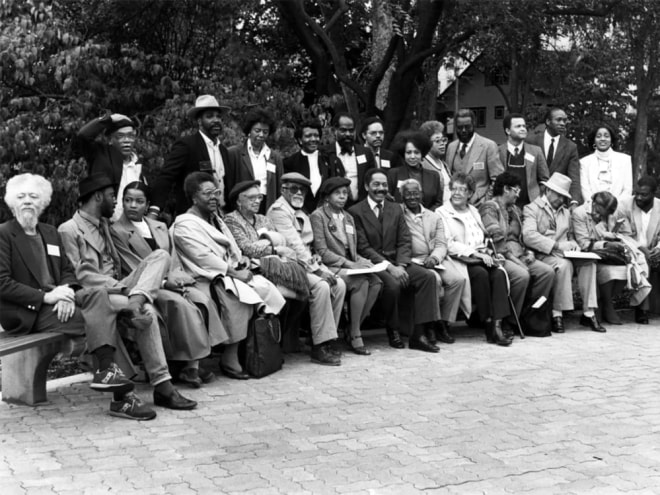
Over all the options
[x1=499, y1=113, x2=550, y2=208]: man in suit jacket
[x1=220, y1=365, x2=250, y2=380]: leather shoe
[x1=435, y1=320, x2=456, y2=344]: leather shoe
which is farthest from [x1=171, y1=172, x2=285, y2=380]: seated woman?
[x1=499, y1=113, x2=550, y2=208]: man in suit jacket

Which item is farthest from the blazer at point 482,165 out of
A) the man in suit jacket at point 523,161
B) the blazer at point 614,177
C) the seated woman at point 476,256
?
the blazer at point 614,177

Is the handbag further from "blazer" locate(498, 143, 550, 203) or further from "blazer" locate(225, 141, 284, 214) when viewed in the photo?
"blazer" locate(498, 143, 550, 203)

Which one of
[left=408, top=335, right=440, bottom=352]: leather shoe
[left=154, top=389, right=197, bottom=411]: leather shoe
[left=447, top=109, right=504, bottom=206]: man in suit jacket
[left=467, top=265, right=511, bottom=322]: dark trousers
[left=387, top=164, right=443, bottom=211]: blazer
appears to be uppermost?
[left=447, top=109, right=504, bottom=206]: man in suit jacket

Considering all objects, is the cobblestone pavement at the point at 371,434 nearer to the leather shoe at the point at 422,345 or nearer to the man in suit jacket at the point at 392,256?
the leather shoe at the point at 422,345

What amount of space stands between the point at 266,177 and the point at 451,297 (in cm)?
210

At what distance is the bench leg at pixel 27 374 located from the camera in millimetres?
6316

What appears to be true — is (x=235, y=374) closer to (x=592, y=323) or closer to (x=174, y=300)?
(x=174, y=300)

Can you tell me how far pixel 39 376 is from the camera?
252 inches

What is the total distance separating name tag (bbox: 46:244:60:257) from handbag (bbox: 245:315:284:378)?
1.70m

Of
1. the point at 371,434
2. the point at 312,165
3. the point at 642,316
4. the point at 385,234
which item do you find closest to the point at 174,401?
the point at 371,434

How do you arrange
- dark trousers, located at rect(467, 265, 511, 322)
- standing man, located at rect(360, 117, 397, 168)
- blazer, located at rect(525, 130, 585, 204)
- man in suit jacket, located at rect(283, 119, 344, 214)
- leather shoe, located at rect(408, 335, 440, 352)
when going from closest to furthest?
leather shoe, located at rect(408, 335, 440, 352), dark trousers, located at rect(467, 265, 511, 322), man in suit jacket, located at rect(283, 119, 344, 214), standing man, located at rect(360, 117, 397, 168), blazer, located at rect(525, 130, 585, 204)

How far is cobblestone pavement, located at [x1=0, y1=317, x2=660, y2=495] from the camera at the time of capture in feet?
16.1

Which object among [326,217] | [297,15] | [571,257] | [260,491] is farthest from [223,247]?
[297,15]

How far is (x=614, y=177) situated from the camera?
10.4 meters
